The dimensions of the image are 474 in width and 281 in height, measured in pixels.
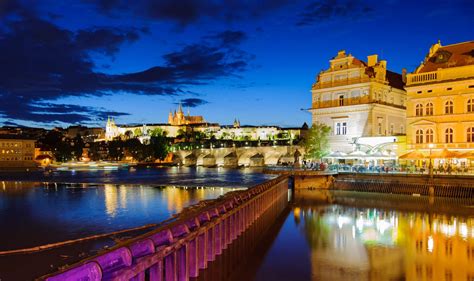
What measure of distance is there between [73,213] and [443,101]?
43.0m

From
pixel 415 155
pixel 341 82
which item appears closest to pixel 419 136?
pixel 415 155

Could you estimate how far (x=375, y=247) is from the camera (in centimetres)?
2312

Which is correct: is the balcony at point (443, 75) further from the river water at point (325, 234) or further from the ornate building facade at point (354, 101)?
the river water at point (325, 234)

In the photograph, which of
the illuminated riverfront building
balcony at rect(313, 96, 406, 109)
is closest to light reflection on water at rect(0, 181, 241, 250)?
balcony at rect(313, 96, 406, 109)

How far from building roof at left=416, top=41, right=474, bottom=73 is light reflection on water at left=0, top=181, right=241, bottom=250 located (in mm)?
33071

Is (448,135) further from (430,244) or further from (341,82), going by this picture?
(430,244)

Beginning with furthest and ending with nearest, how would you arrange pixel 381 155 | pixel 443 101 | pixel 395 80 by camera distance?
pixel 395 80 → pixel 381 155 → pixel 443 101

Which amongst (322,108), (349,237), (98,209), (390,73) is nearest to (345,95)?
(322,108)

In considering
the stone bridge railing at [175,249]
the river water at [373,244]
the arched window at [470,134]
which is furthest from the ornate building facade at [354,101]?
the stone bridge railing at [175,249]

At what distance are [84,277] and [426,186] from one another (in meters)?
42.5

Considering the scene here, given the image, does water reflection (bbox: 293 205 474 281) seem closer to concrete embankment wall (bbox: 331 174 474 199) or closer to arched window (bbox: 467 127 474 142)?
concrete embankment wall (bbox: 331 174 474 199)

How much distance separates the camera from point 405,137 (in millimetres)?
57562

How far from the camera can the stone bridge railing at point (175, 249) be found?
10235 mm

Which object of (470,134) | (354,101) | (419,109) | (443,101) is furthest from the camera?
(354,101)
